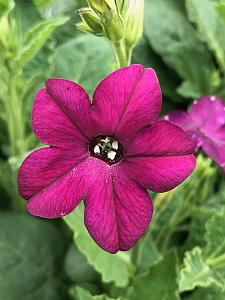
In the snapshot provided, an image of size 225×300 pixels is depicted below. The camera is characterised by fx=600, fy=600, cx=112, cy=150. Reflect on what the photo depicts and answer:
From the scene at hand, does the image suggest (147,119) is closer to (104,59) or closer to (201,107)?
(201,107)

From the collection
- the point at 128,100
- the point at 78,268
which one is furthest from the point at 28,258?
the point at 128,100

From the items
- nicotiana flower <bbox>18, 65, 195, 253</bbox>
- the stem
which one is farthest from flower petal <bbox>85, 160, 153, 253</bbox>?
the stem

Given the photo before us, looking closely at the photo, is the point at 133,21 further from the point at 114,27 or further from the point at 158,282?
the point at 158,282

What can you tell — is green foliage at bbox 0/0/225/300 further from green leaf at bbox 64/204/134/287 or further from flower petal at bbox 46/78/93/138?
flower petal at bbox 46/78/93/138

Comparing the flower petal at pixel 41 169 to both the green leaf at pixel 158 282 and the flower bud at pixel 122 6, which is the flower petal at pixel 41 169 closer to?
the flower bud at pixel 122 6

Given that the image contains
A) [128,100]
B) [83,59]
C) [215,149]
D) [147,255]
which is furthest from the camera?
[83,59]

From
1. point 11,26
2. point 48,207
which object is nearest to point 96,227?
point 48,207
